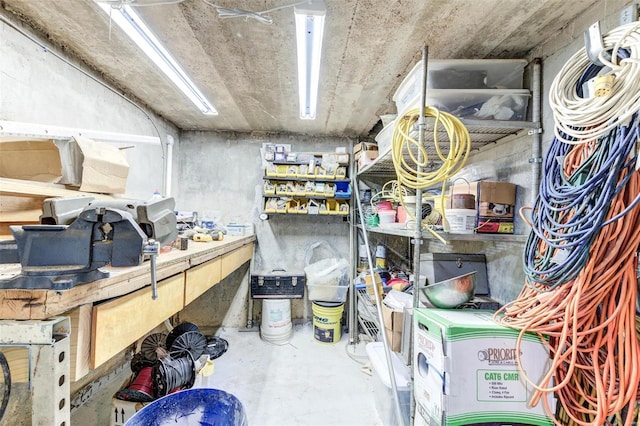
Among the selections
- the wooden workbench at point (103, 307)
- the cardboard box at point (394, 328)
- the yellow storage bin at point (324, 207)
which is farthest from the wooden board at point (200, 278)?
the yellow storage bin at point (324, 207)

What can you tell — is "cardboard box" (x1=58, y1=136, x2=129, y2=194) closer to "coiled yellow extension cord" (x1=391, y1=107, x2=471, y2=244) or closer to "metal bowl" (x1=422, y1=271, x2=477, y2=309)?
"coiled yellow extension cord" (x1=391, y1=107, x2=471, y2=244)

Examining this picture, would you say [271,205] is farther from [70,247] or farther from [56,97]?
[70,247]

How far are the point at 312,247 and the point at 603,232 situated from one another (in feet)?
9.01

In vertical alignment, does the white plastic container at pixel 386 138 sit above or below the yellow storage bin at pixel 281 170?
above

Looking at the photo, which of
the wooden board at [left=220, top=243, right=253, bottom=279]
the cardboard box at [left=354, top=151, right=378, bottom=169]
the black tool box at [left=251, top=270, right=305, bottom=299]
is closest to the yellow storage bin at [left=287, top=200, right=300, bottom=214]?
the wooden board at [left=220, top=243, right=253, bottom=279]

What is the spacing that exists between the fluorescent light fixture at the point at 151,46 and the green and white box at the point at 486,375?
2.04 metres

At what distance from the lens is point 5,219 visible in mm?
1126

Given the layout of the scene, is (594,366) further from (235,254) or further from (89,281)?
(235,254)

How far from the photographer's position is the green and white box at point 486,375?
105cm

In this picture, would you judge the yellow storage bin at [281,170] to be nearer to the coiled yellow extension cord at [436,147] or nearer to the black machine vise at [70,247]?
the coiled yellow extension cord at [436,147]

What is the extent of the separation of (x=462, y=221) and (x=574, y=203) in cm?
53

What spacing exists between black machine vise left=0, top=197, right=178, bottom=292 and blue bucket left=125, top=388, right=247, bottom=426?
730mm

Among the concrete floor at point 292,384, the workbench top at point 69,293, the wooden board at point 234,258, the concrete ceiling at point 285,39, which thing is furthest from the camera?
the wooden board at point 234,258

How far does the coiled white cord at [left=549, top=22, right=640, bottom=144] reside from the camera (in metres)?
0.83
